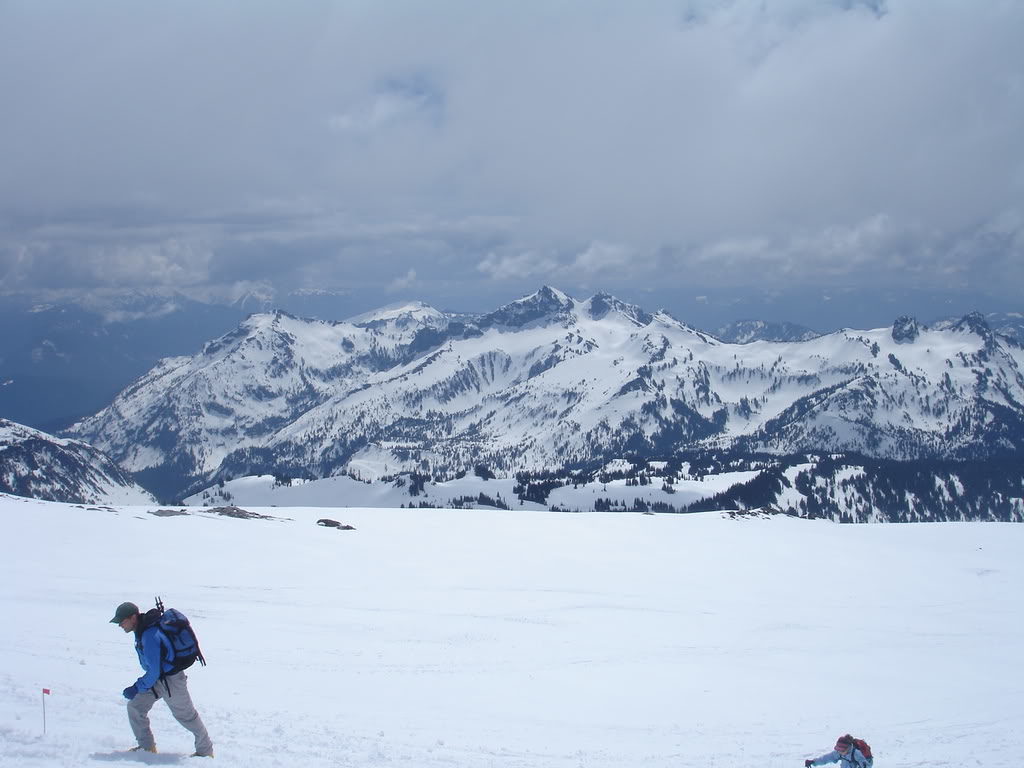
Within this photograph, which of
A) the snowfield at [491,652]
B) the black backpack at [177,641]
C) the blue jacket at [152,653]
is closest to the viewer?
the blue jacket at [152,653]

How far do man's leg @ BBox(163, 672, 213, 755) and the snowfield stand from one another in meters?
0.46

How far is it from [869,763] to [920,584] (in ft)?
144

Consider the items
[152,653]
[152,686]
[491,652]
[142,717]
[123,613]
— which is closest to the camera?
[123,613]

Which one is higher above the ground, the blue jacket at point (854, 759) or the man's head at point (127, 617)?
the man's head at point (127, 617)

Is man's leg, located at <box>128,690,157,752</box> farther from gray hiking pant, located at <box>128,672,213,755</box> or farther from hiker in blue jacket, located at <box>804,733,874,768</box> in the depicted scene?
hiker in blue jacket, located at <box>804,733,874,768</box>

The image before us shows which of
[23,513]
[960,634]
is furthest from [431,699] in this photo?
[23,513]

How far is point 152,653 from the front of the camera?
42.9ft

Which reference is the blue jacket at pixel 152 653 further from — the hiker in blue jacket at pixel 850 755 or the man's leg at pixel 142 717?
the hiker in blue jacket at pixel 850 755

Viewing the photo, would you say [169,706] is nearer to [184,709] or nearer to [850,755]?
[184,709]

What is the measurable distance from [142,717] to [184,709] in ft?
3.08

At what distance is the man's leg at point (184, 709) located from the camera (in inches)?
523

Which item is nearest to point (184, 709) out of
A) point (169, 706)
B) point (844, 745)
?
point (169, 706)

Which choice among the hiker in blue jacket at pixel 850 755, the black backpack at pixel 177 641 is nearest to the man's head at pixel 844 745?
the hiker in blue jacket at pixel 850 755

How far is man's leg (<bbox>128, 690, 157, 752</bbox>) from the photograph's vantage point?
13383 millimetres
